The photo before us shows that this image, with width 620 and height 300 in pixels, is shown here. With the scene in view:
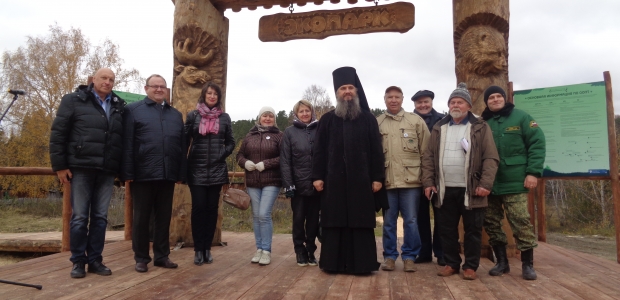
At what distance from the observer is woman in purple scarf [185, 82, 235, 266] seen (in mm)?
4281

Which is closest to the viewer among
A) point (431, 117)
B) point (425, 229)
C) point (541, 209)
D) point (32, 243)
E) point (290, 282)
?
point (290, 282)

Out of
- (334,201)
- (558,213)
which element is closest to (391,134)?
(334,201)

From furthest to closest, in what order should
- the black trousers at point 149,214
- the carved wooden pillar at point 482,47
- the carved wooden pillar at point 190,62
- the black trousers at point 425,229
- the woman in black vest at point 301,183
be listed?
the carved wooden pillar at point 190,62 → the carved wooden pillar at point 482,47 → the black trousers at point 425,229 → the woman in black vest at point 301,183 → the black trousers at point 149,214

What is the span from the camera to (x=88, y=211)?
3.80m

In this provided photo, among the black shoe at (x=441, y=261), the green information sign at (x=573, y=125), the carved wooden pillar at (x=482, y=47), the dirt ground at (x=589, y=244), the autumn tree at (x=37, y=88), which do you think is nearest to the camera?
the black shoe at (x=441, y=261)

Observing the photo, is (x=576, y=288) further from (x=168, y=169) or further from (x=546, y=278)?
(x=168, y=169)

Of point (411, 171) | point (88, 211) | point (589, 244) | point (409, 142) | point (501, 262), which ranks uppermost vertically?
point (409, 142)

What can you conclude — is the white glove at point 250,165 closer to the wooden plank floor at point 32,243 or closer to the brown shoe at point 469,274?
A: the brown shoe at point 469,274

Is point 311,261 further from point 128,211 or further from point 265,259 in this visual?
point 128,211

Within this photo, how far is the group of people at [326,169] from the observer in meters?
3.76

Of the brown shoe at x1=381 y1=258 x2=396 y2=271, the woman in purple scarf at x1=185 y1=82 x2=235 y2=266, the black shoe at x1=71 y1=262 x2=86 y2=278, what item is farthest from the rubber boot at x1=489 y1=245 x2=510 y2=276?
the black shoe at x1=71 y1=262 x2=86 y2=278

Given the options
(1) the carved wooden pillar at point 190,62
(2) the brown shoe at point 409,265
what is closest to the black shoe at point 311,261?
(2) the brown shoe at point 409,265

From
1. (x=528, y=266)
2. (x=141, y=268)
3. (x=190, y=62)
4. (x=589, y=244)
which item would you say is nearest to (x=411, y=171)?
(x=528, y=266)

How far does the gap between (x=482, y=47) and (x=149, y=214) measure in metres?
3.78
